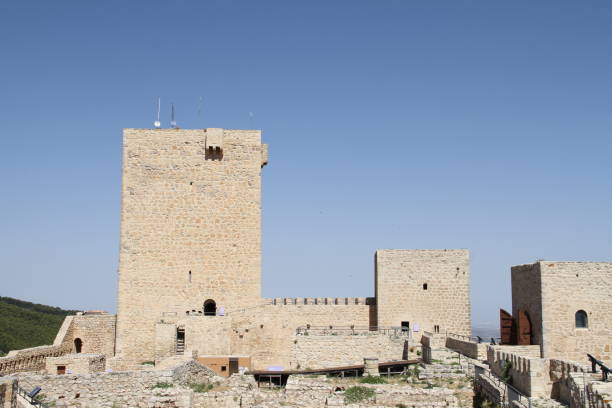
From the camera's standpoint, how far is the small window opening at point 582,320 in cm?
1919

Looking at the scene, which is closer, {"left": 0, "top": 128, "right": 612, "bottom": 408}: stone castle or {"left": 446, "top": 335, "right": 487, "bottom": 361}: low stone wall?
{"left": 446, "top": 335, "right": 487, "bottom": 361}: low stone wall

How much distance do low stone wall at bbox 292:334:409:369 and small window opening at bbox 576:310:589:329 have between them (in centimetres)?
484

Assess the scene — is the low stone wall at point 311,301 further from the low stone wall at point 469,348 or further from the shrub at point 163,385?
the shrub at point 163,385

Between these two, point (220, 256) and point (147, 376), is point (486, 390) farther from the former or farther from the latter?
point (220, 256)

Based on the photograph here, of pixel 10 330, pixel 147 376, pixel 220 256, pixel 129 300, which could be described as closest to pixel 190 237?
pixel 220 256

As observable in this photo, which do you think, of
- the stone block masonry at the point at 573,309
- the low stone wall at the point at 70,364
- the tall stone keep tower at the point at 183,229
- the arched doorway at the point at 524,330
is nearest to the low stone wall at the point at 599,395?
the stone block masonry at the point at 573,309

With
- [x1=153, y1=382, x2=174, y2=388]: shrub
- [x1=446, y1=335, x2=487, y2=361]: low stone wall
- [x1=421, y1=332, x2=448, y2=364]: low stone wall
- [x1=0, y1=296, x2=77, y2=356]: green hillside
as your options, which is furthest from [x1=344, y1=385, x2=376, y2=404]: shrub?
[x1=0, y1=296, x2=77, y2=356]: green hillside

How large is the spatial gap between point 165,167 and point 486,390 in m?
12.9

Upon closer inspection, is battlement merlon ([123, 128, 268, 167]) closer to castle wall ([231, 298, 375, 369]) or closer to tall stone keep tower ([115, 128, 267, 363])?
tall stone keep tower ([115, 128, 267, 363])

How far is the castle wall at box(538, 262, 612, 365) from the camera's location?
19.0m

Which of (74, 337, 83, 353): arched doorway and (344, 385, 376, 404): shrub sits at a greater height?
(74, 337, 83, 353): arched doorway

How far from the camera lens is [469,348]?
1886 cm

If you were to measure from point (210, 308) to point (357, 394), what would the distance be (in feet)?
28.6

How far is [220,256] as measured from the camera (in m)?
22.4
